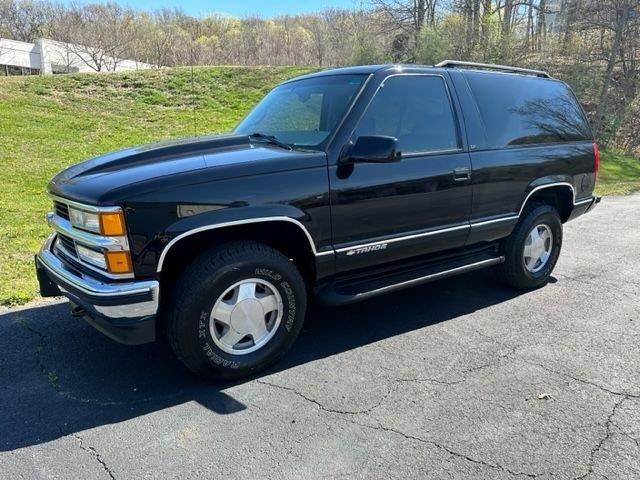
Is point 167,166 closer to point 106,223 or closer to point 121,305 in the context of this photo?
point 106,223

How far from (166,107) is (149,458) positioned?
1740cm

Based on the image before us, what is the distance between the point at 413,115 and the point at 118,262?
Result: 2.43m

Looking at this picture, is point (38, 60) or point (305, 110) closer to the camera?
point (305, 110)

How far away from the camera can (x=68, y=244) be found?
11.2 ft

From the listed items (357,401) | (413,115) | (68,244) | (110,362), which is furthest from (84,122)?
(357,401)

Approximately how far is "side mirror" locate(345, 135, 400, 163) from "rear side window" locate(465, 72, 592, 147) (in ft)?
4.57

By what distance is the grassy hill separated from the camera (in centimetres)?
662

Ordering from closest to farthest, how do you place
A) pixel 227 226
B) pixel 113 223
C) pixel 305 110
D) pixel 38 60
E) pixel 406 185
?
1. pixel 113 223
2. pixel 227 226
3. pixel 406 185
4. pixel 305 110
5. pixel 38 60

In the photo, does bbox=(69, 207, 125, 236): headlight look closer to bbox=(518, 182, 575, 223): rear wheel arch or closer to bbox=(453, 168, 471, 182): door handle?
bbox=(453, 168, 471, 182): door handle

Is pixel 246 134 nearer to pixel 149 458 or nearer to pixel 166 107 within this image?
pixel 149 458

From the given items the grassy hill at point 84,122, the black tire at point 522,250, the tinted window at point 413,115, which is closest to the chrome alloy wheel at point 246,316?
the tinted window at point 413,115

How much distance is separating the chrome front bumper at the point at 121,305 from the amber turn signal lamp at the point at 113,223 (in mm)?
292

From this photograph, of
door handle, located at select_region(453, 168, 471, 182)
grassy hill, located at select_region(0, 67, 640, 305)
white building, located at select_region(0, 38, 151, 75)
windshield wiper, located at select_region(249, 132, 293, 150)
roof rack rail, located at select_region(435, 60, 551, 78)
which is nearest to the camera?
windshield wiper, located at select_region(249, 132, 293, 150)

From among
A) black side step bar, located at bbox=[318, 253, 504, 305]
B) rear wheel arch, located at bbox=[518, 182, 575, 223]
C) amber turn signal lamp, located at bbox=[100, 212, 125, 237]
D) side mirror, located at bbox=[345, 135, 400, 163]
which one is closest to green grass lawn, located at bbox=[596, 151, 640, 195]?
rear wheel arch, located at bbox=[518, 182, 575, 223]
